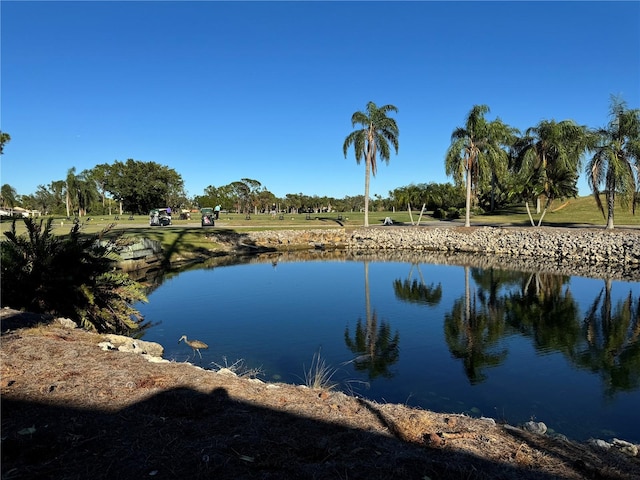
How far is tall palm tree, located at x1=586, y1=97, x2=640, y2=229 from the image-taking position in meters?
30.2

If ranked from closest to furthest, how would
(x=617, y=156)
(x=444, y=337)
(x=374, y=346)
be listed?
(x=374, y=346) < (x=444, y=337) < (x=617, y=156)

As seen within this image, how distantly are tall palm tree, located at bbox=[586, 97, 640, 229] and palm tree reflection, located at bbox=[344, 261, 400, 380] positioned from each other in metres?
25.7

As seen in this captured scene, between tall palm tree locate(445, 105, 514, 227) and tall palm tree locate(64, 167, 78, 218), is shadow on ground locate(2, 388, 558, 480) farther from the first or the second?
tall palm tree locate(64, 167, 78, 218)

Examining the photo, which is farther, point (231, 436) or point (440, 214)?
point (440, 214)

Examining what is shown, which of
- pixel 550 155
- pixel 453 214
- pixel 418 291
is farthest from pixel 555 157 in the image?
pixel 418 291

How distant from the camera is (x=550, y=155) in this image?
131 feet

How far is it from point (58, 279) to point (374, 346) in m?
8.23

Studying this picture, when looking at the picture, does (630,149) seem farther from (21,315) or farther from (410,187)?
(21,315)

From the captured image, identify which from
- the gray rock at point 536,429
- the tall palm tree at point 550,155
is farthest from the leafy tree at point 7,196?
the gray rock at point 536,429

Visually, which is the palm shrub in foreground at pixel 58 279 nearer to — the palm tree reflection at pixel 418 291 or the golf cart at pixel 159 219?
the palm tree reflection at pixel 418 291

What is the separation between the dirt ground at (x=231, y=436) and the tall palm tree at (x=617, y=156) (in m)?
31.7

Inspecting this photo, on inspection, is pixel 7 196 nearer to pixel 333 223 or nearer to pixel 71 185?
pixel 71 185

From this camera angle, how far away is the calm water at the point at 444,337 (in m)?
7.89

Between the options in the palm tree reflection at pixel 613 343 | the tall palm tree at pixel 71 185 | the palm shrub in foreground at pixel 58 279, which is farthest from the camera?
the tall palm tree at pixel 71 185
